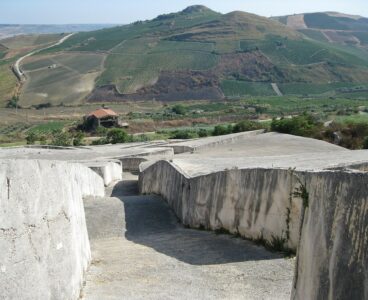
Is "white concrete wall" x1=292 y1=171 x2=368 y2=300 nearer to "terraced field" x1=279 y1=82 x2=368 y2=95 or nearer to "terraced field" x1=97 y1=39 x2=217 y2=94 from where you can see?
"terraced field" x1=97 y1=39 x2=217 y2=94

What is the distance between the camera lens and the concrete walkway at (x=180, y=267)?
22.8 feet

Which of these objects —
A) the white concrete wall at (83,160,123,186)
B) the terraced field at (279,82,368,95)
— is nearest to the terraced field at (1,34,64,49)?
the terraced field at (279,82,368,95)

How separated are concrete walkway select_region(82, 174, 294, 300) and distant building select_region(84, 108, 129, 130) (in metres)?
53.5

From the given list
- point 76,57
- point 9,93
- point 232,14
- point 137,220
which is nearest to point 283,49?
point 232,14

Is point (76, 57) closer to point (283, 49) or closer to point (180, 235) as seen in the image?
point (283, 49)

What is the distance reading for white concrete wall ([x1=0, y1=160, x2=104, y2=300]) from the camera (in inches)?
217

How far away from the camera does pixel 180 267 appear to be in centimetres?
820

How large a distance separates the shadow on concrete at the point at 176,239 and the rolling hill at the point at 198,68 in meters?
82.8

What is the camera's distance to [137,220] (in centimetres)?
1316

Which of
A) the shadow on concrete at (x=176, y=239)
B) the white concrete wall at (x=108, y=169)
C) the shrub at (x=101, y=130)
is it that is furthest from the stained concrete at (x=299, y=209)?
the shrub at (x=101, y=130)

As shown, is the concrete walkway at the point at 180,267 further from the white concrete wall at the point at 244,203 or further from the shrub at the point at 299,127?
the shrub at the point at 299,127

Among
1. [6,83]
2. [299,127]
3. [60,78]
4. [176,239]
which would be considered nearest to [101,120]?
[299,127]

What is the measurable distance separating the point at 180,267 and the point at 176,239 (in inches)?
95.7

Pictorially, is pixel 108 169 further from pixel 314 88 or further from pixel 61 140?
pixel 314 88
